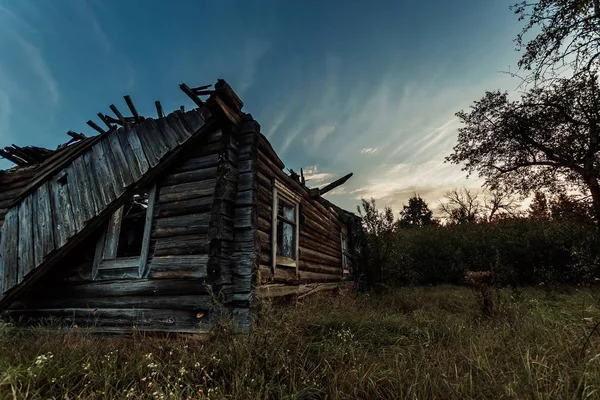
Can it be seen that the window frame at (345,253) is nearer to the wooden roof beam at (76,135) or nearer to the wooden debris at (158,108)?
the wooden debris at (158,108)

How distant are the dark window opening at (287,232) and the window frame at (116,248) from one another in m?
3.07

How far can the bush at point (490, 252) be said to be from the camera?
521 inches

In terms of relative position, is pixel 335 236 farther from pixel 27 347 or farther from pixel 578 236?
pixel 578 236

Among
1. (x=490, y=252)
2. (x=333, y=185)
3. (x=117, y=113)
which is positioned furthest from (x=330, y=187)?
(x=490, y=252)

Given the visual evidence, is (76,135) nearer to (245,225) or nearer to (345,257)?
(245,225)

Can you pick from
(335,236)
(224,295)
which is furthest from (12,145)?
(335,236)

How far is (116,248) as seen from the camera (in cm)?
577

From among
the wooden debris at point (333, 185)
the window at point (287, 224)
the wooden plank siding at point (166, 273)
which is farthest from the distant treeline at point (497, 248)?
the wooden plank siding at point (166, 273)

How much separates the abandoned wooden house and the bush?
8.52 m

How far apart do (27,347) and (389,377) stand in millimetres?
4893

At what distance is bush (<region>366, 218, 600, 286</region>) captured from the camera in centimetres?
1324

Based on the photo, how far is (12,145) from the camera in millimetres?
7215

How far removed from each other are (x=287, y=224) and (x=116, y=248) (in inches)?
158

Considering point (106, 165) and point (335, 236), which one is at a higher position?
point (106, 165)
